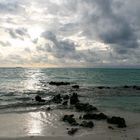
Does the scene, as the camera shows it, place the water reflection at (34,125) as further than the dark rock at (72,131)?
Yes

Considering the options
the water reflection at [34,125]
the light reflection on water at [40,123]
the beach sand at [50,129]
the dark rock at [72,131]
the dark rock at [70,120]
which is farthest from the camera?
the dark rock at [70,120]

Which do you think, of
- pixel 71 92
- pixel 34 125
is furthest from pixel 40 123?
pixel 71 92

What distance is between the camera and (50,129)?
17.4 metres

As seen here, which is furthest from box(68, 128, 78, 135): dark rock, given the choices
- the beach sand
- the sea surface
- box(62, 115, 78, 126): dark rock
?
the sea surface

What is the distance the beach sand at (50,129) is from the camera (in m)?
15.5

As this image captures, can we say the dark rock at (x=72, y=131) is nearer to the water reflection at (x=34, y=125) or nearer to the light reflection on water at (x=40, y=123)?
the light reflection on water at (x=40, y=123)

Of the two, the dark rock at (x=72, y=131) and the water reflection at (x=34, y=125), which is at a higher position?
the dark rock at (x=72, y=131)

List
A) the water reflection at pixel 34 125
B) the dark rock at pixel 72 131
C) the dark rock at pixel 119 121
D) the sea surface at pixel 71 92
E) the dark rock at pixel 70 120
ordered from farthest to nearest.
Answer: the sea surface at pixel 71 92 < the dark rock at pixel 70 120 < the dark rock at pixel 119 121 < the water reflection at pixel 34 125 < the dark rock at pixel 72 131

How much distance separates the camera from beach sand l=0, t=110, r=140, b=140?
15.5 metres

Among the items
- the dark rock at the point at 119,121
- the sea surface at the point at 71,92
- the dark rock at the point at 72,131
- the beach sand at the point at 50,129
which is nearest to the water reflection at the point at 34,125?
the beach sand at the point at 50,129

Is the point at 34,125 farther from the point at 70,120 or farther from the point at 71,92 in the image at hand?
the point at 71,92

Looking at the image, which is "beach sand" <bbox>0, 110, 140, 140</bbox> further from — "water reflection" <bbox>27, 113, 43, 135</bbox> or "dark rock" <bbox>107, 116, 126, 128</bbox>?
"dark rock" <bbox>107, 116, 126, 128</bbox>

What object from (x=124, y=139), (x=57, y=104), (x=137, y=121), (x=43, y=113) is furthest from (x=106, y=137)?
(x=57, y=104)

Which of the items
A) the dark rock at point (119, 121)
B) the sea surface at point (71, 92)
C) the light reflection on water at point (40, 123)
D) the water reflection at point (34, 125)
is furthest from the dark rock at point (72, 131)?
the sea surface at point (71, 92)
